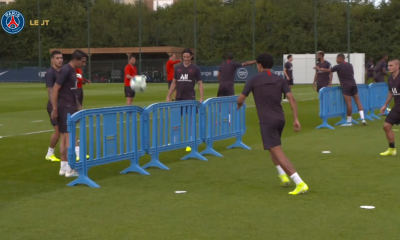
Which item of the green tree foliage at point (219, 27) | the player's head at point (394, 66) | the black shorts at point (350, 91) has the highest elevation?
the green tree foliage at point (219, 27)

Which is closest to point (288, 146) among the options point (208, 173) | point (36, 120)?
point (208, 173)

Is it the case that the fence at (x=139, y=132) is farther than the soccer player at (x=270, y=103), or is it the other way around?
the fence at (x=139, y=132)

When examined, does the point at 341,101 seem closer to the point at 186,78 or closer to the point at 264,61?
the point at 186,78

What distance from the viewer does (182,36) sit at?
69.9 meters

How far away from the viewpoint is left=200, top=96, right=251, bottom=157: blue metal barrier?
42.4ft

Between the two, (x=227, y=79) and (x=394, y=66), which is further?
(x=227, y=79)

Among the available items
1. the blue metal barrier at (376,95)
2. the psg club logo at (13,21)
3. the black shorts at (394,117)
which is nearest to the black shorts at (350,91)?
the blue metal barrier at (376,95)

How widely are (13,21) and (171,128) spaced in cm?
6293

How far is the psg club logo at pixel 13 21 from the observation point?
69.3 meters

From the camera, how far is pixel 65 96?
10.7m

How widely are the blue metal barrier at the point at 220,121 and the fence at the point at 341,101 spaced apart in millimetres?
4936

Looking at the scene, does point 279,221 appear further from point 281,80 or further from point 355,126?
point 355,126

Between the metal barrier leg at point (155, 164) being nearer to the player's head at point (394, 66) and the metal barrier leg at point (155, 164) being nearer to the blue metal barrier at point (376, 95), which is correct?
the player's head at point (394, 66)

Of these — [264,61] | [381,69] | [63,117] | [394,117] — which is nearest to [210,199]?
[264,61]
